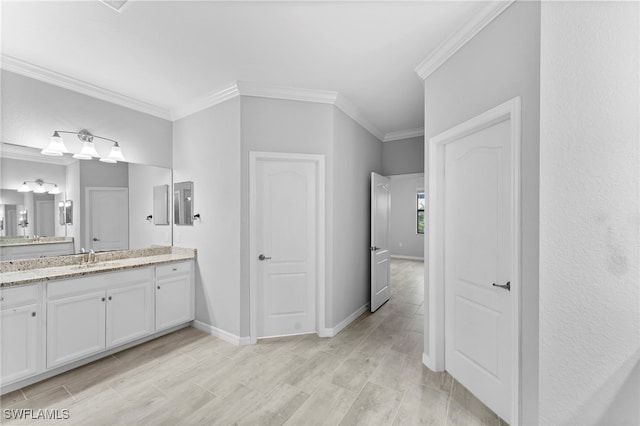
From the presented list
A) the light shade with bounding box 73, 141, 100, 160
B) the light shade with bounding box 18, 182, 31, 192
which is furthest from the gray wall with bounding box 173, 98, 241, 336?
the light shade with bounding box 18, 182, 31, 192

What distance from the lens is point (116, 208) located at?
10.1 ft

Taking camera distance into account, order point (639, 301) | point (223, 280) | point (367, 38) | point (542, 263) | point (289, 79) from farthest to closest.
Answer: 1. point (223, 280)
2. point (289, 79)
3. point (367, 38)
4. point (542, 263)
5. point (639, 301)

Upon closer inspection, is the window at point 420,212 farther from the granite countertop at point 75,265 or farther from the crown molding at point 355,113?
the granite countertop at point 75,265

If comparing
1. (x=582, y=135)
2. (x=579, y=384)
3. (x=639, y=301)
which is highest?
(x=582, y=135)

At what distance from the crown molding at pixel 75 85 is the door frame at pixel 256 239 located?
63.1 inches

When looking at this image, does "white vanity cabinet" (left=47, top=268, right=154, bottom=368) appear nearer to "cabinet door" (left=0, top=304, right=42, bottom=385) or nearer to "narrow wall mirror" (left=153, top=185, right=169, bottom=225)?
"cabinet door" (left=0, top=304, right=42, bottom=385)

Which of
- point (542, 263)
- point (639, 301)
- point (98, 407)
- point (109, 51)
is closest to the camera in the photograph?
point (639, 301)

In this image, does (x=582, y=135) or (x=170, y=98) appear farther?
(x=170, y=98)

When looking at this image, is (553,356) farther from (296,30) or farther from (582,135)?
(296,30)

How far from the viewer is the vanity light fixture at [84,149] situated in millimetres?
2504

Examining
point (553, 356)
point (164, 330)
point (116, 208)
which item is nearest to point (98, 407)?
point (164, 330)

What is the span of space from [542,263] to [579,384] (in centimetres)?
35

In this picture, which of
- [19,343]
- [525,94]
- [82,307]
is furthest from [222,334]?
[525,94]

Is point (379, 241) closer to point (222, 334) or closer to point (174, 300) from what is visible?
point (222, 334)
